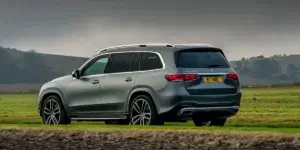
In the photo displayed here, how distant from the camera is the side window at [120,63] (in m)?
18.9

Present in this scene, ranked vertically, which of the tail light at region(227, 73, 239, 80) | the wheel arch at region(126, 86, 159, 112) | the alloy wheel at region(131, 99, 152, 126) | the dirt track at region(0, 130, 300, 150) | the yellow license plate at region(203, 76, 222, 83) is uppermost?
the tail light at region(227, 73, 239, 80)

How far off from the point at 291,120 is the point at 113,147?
40.6ft

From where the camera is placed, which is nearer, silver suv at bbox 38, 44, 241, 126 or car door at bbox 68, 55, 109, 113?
silver suv at bbox 38, 44, 241, 126

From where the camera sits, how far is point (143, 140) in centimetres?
1502

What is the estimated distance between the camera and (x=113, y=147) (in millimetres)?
14648

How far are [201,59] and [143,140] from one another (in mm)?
3824

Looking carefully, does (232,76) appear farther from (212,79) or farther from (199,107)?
(199,107)

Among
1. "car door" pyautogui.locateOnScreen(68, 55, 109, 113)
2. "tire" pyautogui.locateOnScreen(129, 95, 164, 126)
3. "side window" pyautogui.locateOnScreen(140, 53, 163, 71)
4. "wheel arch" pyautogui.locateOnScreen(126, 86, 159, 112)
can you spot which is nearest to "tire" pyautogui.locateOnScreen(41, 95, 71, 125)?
"car door" pyautogui.locateOnScreen(68, 55, 109, 113)

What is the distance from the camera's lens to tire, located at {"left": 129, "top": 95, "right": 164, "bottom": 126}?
17.9 m

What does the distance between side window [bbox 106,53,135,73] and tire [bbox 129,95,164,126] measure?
102 cm

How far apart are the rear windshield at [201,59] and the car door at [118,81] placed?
1.33m

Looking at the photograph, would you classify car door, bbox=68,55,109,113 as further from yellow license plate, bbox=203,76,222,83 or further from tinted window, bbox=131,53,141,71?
yellow license plate, bbox=203,76,222,83

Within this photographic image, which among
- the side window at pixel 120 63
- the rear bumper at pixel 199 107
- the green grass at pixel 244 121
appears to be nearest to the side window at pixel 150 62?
the side window at pixel 120 63

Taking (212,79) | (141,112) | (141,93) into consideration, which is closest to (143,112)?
(141,112)
